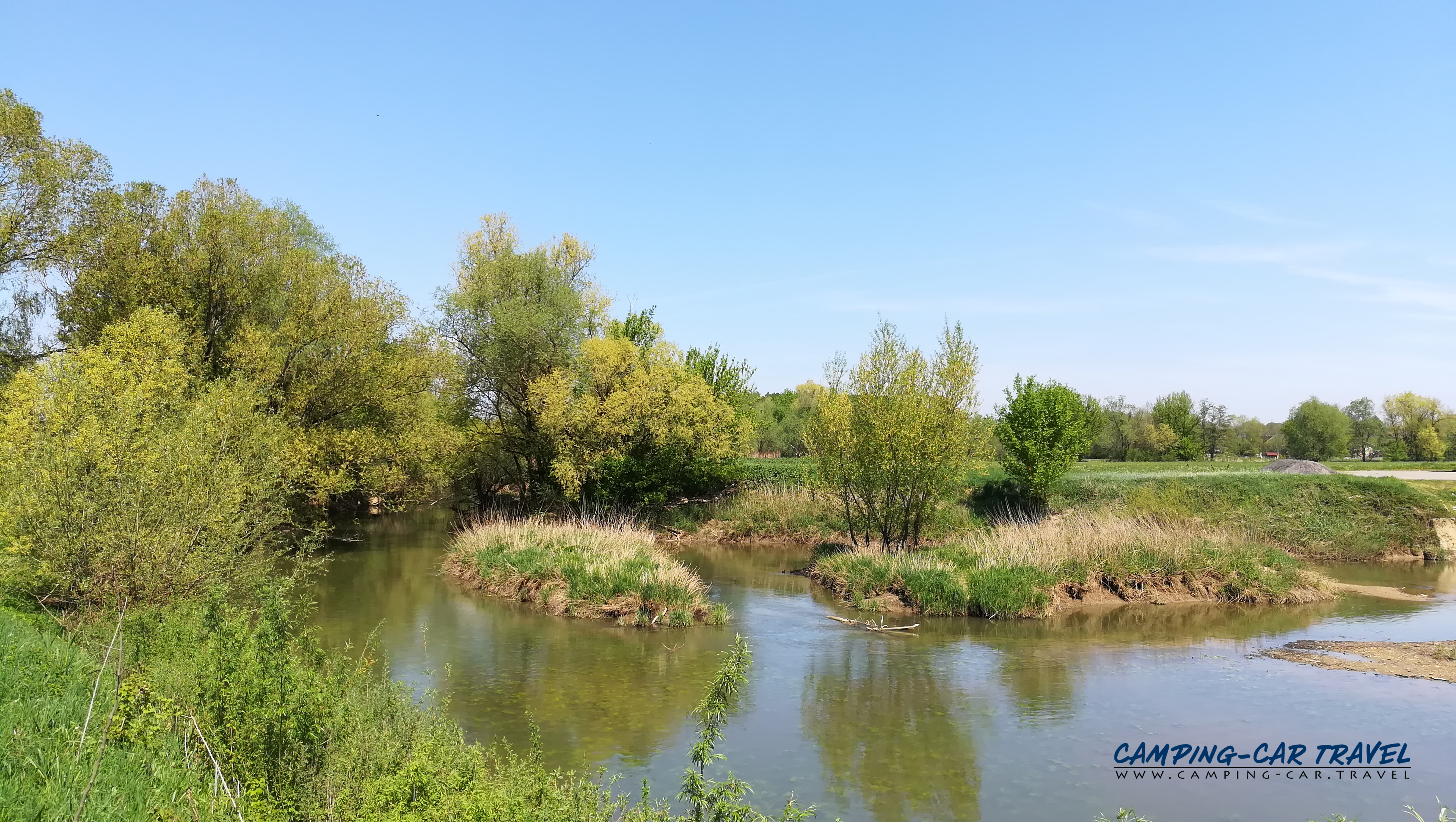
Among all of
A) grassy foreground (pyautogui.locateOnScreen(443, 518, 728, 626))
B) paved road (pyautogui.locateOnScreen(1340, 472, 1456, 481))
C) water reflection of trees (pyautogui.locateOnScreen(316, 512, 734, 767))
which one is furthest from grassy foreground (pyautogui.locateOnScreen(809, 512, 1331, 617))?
paved road (pyautogui.locateOnScreen(1340, 472, 1456, 481))

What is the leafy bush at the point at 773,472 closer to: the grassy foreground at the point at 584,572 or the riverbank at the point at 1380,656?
the grassy foreground at the point at 584,572

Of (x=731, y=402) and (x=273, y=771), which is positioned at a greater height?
(x=731, y=402)

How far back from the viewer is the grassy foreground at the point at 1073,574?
66.0ft

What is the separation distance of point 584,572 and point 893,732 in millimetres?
10041

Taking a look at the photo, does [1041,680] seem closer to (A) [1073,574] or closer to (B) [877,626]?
(B) [877,626]

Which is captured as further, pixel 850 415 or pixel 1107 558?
pixel 850 415

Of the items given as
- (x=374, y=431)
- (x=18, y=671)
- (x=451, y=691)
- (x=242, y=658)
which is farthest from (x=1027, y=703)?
(x=374, y=431)

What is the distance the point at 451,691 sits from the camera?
13336 mm

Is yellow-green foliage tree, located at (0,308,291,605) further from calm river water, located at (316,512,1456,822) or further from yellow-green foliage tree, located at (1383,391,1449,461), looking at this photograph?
yellow-green foliage tree, located at (1383,391,1449,461)

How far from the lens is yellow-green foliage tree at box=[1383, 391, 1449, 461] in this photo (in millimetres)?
78250

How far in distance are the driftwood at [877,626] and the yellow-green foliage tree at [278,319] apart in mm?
16623

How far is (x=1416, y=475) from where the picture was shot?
47.4 metres

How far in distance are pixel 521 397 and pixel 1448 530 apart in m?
35.9

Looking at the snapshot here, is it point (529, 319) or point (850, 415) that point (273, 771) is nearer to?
→ point (850, 415)
